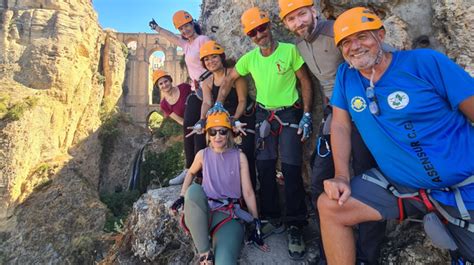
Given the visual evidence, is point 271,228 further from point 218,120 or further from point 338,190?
point 338,190

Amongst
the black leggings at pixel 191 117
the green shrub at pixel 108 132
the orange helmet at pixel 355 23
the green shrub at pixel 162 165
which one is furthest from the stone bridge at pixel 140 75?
the orange helmet at pixel 355 23

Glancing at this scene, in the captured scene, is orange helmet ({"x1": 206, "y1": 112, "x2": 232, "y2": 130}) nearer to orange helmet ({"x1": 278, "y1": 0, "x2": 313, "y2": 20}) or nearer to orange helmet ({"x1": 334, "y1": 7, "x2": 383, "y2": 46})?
orange helmet ({"x1": 278, "y1": 0, "x2": 313, "y2": 20})

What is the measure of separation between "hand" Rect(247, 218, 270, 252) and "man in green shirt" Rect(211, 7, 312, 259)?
0.25 meters

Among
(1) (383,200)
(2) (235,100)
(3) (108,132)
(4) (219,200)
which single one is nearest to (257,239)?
(4) (219,200)

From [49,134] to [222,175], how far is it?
18170 millimetres

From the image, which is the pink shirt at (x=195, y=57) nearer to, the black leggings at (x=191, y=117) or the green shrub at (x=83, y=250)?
the black leggings at (x=191, y=117)

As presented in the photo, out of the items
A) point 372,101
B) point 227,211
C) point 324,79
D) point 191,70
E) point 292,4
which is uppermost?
point 292,4

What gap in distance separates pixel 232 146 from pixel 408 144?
180cm

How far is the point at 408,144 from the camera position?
6.98ft

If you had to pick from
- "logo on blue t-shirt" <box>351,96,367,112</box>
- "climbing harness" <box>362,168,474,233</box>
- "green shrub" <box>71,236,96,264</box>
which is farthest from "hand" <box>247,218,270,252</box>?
"green shrub" <box>71,236,96,264</box>

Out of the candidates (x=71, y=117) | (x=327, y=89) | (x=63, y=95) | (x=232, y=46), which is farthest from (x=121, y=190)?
(x=327, y=89)

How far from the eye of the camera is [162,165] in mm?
21172

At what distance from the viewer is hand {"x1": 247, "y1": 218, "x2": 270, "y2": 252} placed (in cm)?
321

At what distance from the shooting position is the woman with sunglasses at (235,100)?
3979 millimetres
